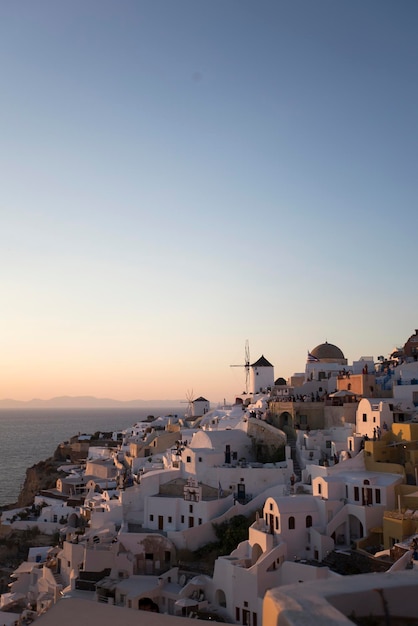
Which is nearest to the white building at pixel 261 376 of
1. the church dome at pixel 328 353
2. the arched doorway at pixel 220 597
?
the church dome at pixel 328 353

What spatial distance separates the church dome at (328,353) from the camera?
4572 cm

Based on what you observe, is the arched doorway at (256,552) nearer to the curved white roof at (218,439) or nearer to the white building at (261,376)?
the curved white roof at (218,439)

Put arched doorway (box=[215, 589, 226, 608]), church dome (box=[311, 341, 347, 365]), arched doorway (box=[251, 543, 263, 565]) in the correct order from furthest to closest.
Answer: church dome (box=[311, 341, 347, 365]) < arched doorway (box=[251, 543, 263, 565]) < arched doorway (box=[215, 589, 226, 608])

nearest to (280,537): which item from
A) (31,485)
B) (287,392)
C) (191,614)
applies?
(191,614)

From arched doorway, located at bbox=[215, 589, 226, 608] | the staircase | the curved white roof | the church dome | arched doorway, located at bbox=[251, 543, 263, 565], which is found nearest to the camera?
arched doorway, located at bbox=[215, 589, 226, 608]

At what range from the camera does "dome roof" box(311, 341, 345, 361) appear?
4594 centimetres

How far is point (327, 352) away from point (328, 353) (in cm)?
11

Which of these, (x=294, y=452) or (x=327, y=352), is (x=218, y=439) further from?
(x=327, y=352)

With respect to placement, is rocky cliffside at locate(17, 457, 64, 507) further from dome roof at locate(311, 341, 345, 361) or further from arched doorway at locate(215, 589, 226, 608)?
arched doorway at locate(215, 589, 226, 608)

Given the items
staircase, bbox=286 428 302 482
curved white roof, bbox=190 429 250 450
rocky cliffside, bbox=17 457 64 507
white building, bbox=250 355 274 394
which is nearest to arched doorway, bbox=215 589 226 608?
staircase, bbox=286 428 302 482

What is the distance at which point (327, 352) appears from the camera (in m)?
46.1

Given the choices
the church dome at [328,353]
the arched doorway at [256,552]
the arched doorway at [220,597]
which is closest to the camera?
the arched doorway at [220,597]

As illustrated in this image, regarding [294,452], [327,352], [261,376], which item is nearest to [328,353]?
[327,352]

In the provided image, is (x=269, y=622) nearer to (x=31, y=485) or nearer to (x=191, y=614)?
(x=191, y=614)
